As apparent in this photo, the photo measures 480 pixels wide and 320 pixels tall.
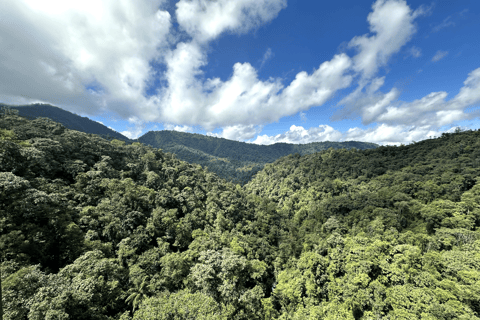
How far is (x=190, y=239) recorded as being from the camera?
5078 centimetres

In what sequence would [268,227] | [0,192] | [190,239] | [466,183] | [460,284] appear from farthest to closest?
[268,227] < [466,183] < [190,239] < [0,192] < [460,284]

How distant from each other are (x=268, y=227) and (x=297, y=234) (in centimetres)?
1061

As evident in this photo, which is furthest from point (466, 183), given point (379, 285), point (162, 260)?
point (162, 260)

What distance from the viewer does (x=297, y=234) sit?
227 feet

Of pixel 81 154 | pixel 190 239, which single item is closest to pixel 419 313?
pixel 190 239

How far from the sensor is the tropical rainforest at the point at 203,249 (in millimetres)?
24625

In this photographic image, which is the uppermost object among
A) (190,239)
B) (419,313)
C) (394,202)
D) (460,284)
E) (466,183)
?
(466,183)

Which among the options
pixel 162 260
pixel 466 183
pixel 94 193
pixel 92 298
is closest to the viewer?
Result: pixel 92 298

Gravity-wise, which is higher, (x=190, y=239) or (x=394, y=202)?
(x=394, y=202)

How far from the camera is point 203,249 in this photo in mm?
42469

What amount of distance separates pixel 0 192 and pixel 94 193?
58.6 feet

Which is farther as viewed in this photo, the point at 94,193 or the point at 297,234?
the point at 297,234

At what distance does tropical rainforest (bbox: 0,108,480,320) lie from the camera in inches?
969

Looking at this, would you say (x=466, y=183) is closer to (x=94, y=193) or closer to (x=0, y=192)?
(x=94, y=193)
